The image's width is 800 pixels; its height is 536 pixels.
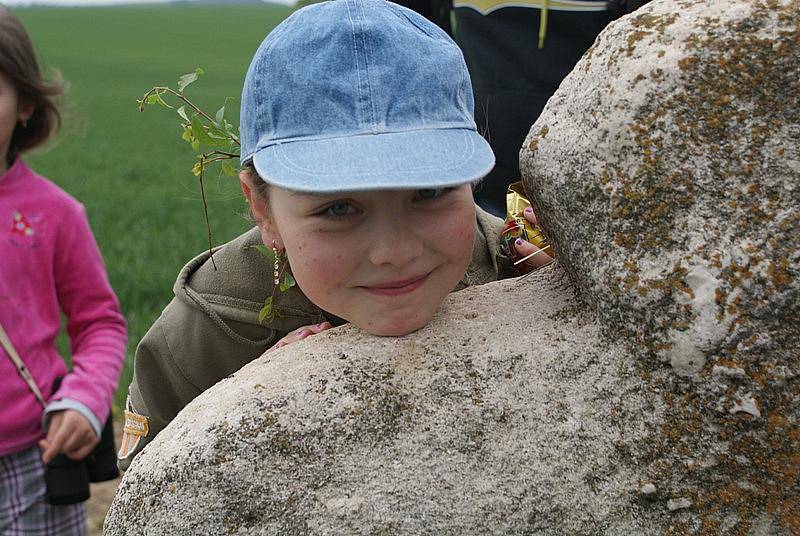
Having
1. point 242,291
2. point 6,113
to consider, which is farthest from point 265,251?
point 6,113

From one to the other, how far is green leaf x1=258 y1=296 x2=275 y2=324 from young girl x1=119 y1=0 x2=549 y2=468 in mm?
226

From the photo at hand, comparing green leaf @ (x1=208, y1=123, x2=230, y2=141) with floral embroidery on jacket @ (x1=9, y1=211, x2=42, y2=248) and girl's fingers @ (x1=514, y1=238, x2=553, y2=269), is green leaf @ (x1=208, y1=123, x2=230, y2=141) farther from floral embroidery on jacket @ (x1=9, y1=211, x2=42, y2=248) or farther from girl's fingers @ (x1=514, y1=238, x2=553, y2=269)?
floral embroidery on jacket @ (x1=9, y1=211, x2=42, y2=248)

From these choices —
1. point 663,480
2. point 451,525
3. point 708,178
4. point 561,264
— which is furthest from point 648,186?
point 451,525

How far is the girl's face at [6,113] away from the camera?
2926 millimetres

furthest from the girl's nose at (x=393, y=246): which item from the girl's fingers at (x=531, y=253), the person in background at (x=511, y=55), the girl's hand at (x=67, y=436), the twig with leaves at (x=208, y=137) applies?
the girl's hand at (x=67, y=436)

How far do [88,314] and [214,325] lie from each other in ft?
3.98

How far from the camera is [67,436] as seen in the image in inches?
113

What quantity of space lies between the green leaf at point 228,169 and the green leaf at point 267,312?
0.27m

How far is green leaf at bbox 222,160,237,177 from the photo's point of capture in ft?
6.41

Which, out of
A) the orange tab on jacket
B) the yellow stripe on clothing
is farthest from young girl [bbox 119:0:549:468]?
the yellow stripe on clothing

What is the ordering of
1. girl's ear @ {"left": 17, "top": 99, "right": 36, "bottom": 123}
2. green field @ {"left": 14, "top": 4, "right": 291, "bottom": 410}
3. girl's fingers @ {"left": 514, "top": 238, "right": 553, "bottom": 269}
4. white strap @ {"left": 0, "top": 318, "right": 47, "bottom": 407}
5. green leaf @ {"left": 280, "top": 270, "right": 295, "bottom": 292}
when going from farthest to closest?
1. green field @ {"left": 14, "top": 4, "right": 291, "bottom": 410}
2. girl's ear @ {"left": 17, "top": 99, "right": 36, "bottom": 123}
3. white strap @ {"left": 0, "top": 318, "right": 47, "bottom": 407}
4. girl's fingers @ {"left": 514, "top": 238, "right": 553, "bottom": 269}
5. green leaf @ {"left": 280, "top": 270, "right": 295, "bottom": 292}

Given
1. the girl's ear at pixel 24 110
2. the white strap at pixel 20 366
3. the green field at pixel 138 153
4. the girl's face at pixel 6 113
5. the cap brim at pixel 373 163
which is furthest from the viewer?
the green field at pixel 138 153

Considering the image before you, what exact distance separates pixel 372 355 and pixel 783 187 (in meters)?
0.68

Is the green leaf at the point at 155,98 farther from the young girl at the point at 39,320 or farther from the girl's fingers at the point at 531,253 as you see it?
the young girl at the point at 39,320
